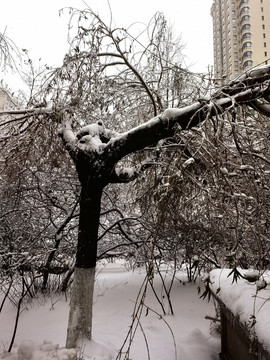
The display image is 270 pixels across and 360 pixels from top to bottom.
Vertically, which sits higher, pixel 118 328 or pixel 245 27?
pixel 245 27

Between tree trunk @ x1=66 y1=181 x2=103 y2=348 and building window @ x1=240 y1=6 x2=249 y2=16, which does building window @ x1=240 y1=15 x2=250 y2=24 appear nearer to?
building window @ x1=240 y1=6 x2=249 y2=16

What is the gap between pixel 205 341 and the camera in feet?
16.8

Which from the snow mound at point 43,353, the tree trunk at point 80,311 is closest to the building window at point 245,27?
the tree trunk at point 80,311

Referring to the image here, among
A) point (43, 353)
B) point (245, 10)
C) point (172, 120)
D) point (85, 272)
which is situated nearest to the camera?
point (43, 353)

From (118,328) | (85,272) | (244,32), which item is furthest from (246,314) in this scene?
(244,32)

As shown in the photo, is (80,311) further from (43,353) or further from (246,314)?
(246,314)

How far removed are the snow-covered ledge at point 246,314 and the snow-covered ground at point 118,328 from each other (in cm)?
77

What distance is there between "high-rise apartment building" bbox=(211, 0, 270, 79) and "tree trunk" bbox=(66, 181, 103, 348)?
49903mm

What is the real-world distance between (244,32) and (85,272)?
5758cm

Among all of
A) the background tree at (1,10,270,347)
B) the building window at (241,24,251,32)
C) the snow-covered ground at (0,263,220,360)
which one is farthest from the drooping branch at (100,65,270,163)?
the building window at (241,24,251,32)

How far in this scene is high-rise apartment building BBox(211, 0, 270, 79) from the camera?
49.0m

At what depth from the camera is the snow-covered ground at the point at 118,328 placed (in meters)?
3.95

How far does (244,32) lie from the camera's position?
5000cm

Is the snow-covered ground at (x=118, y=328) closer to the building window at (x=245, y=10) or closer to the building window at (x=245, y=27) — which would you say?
the building window at (x=245, y=27)
